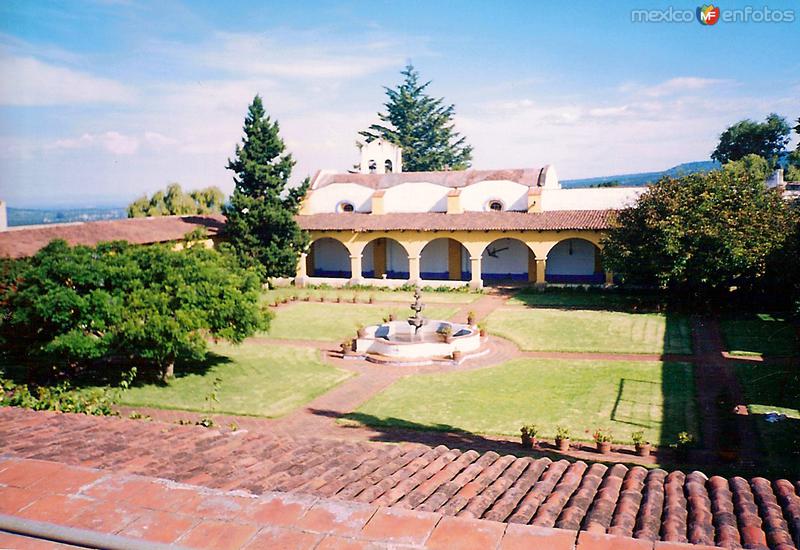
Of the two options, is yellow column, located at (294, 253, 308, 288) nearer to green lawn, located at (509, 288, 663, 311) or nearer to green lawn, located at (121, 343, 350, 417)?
green lawn, located at (509, 288, 663, 311)

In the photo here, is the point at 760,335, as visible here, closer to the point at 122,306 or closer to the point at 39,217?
the point at 122,306

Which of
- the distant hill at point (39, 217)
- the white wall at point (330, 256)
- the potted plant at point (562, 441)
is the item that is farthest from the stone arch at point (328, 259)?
the potted plant at point (562, 441)

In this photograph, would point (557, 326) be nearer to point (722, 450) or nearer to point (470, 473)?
point (722, 450)

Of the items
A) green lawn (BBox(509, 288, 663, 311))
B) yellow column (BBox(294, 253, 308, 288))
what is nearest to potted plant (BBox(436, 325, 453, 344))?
green lawn (BBox(509, 288, 663, 311))

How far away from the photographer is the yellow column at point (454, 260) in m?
38.6

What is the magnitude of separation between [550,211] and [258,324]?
2055 cm

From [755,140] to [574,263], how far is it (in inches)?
1747

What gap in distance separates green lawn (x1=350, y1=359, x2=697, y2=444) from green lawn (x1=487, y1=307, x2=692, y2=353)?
2042 mm

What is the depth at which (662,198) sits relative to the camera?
27094mm

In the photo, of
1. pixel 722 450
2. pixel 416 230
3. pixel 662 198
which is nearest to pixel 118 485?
pixel 722 450

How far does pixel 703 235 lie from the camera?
2548 cm

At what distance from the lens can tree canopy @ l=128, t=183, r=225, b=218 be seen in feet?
156

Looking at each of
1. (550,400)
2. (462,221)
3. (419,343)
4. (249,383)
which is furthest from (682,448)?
(462,221)

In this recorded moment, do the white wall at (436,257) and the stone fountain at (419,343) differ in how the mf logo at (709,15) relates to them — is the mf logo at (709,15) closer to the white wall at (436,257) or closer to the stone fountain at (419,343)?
the stone fountain at (419,343)
